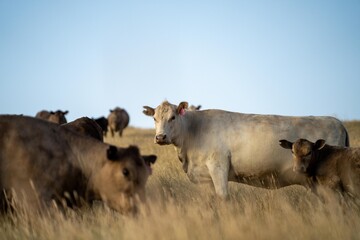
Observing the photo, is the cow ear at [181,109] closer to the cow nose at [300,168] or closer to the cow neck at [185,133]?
the cow neck at [185,133]

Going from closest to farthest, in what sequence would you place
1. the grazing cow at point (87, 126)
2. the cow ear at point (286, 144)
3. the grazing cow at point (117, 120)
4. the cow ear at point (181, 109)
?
the cow ear at point (286, 144) → the grazing cow at point (87, 126) → the cow ear at point (181, 109) → the grazing cow at point (117, 120)

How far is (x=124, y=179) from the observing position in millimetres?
6555

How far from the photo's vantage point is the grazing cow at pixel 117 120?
37.3m

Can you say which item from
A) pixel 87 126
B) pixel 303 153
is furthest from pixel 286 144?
pixel 87 126

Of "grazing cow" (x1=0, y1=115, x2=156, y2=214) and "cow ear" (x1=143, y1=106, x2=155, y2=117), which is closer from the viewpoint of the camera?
"grazing cow" (x1=0, y1=115, x2=156, y2=214)

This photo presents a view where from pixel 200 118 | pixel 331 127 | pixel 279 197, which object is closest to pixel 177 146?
pixel 200 118

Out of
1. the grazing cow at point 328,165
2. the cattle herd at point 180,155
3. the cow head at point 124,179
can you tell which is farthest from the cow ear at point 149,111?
the cow head at point 124,179

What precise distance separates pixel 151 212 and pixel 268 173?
13.9 feet

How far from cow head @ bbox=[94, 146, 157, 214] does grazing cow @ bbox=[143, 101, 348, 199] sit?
332 centimetres

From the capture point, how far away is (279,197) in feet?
30.5

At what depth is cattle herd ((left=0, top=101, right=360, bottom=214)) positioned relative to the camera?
6.75 metres

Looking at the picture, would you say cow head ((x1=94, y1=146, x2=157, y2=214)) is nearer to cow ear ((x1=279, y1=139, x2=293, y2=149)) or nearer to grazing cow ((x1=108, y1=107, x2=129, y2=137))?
cow ear ((x1=279, y1=139, x2=293, y2=149))

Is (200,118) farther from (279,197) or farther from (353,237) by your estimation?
(353,237)

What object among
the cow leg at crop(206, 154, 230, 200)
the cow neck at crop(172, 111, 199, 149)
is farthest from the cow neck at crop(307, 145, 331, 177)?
the cow neck at crop(172, 111, 199, 149)
